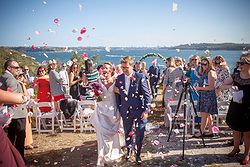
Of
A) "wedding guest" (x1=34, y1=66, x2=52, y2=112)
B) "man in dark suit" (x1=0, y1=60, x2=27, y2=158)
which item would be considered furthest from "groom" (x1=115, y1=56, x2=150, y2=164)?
"wedding guest" (x1=34, y1=66, x2=52, y2=112)

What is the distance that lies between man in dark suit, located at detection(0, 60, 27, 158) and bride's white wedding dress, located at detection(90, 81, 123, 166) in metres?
1.56

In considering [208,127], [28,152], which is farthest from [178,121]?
[28,152]

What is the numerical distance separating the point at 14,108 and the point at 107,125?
2.08 meters

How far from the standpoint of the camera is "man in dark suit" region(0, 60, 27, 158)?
4820mm

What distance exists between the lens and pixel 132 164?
539 cm

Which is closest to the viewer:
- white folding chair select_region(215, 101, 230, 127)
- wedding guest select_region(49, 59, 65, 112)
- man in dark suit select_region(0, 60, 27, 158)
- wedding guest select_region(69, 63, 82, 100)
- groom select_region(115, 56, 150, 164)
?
man in dark suit select_region(0, 60, 27, 158)

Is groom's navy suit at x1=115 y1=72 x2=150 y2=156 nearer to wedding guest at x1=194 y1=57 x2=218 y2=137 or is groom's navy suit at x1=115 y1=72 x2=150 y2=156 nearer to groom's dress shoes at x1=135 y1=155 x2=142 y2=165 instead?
groom's dress shoes at x1=135 y1=155 x2=142 y2=165

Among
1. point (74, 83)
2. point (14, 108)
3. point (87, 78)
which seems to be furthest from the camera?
point (74, 83)

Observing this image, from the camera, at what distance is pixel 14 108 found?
5.05 meters

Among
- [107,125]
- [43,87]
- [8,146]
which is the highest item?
[8,146]

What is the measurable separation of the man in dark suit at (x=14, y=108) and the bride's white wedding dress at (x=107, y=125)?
1562mm

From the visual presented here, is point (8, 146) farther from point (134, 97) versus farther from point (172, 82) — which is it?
point (172, 82)

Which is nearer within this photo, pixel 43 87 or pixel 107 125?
pixel 107 125

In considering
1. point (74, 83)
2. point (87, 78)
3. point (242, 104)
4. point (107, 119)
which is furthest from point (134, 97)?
point (74, 83)
